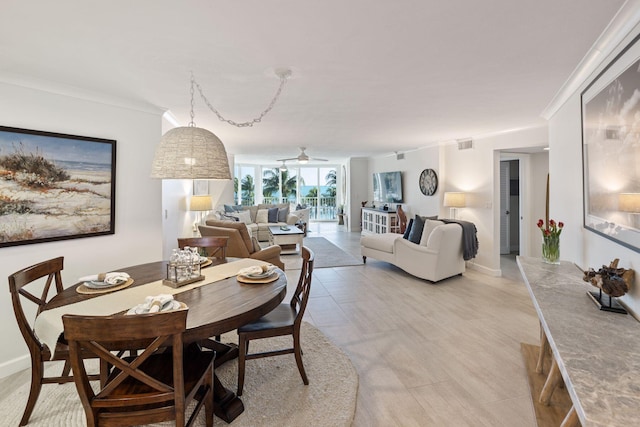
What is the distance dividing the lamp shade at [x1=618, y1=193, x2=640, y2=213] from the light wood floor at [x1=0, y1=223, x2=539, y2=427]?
136 cm

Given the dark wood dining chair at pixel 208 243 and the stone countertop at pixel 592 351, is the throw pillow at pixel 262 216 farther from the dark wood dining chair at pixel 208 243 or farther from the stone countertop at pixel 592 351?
the stone countertop at pixel 592 351

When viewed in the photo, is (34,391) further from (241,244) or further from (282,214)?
(282,214)

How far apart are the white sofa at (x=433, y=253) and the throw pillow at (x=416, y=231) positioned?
168 mm

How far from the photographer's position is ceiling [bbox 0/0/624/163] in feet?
5.42

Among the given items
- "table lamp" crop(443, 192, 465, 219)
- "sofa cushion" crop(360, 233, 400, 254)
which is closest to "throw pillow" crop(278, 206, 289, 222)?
"sofa cushion" crop(360, 233, 400, 254)

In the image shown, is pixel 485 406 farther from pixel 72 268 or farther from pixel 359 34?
pixel 72 268

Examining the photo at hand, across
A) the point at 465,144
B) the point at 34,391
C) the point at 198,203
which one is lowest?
the point at 34,391

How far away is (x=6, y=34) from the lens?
189 cm

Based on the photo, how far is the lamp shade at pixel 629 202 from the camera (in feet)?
5.21

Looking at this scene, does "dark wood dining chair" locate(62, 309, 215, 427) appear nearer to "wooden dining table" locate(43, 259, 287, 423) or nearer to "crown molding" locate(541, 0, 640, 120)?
"wooden dining table" locate(43, 259, 287, 423)

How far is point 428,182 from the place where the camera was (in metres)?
6.66

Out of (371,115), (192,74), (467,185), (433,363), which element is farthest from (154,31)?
(467,185)

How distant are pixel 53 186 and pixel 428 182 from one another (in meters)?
6.15

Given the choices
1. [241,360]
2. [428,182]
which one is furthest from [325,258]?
[241,360]
